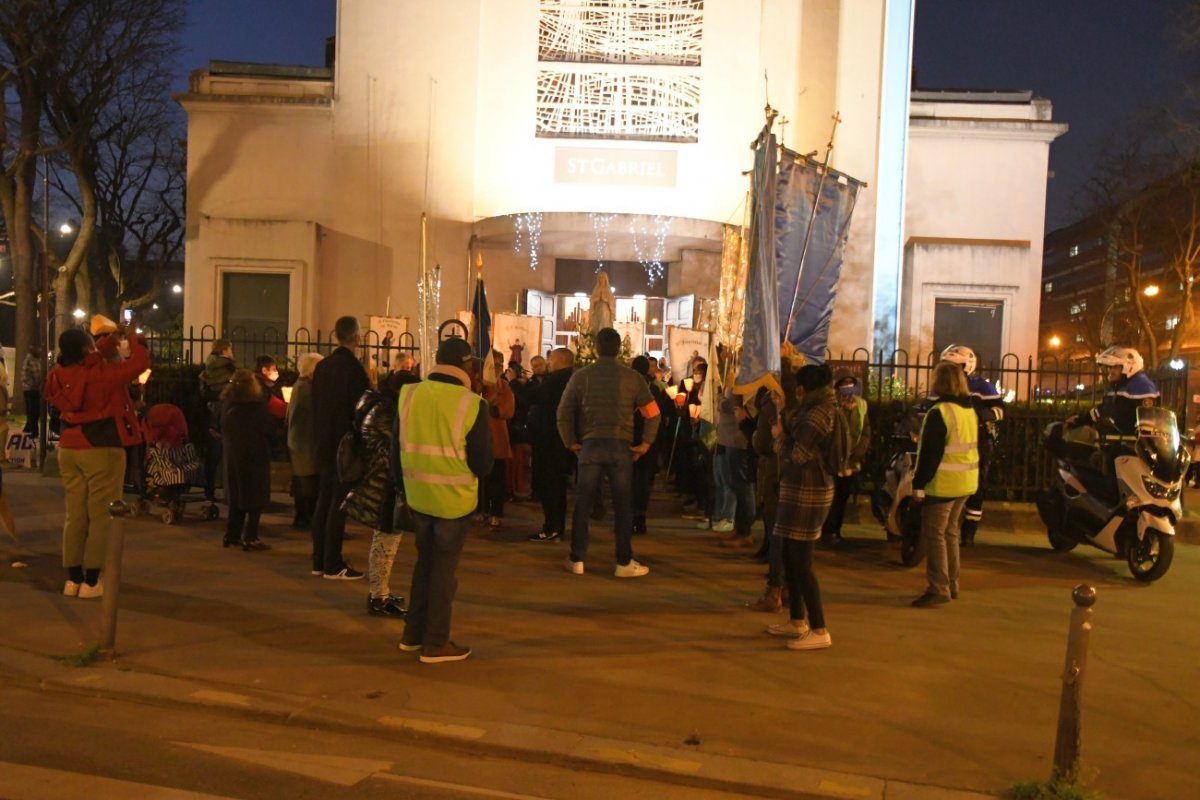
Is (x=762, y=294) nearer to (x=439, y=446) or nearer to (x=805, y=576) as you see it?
(x=805, y=576)

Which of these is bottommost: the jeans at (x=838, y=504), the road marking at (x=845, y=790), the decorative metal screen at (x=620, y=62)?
the road marking at (x=845, y=790)

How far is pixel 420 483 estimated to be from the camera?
19.8 feet

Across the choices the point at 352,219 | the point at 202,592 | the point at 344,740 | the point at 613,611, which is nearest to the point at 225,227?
the point at 352,219

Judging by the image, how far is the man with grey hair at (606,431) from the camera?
834 centimetres

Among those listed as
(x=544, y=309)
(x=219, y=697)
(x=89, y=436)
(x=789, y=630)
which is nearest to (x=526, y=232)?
(x=544, y=309)

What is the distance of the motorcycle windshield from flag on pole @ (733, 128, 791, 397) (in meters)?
3.25

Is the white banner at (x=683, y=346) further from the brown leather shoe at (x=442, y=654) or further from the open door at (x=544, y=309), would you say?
the brown leather shoe at (x=442, y=654)

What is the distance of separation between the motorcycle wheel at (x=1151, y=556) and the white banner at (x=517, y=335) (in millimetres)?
10529

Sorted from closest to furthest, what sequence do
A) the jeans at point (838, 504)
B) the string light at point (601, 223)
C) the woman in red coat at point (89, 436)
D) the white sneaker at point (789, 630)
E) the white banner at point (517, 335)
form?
the white sneaker at point (789, 630) < the woman in red coat at point (89, 436) < the jeans at point (838, 504) < the white banner at point (517, 335) < the string light at point (601, 223)

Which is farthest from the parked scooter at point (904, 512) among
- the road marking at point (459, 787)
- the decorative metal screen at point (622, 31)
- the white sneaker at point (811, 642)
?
the decorative metal screen at point (622, 31)

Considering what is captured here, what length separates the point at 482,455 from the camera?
605 centimetres

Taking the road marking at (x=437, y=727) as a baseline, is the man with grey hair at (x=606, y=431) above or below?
above

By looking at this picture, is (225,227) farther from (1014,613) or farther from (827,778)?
(827,778)

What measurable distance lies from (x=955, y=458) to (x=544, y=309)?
16.0 meters
